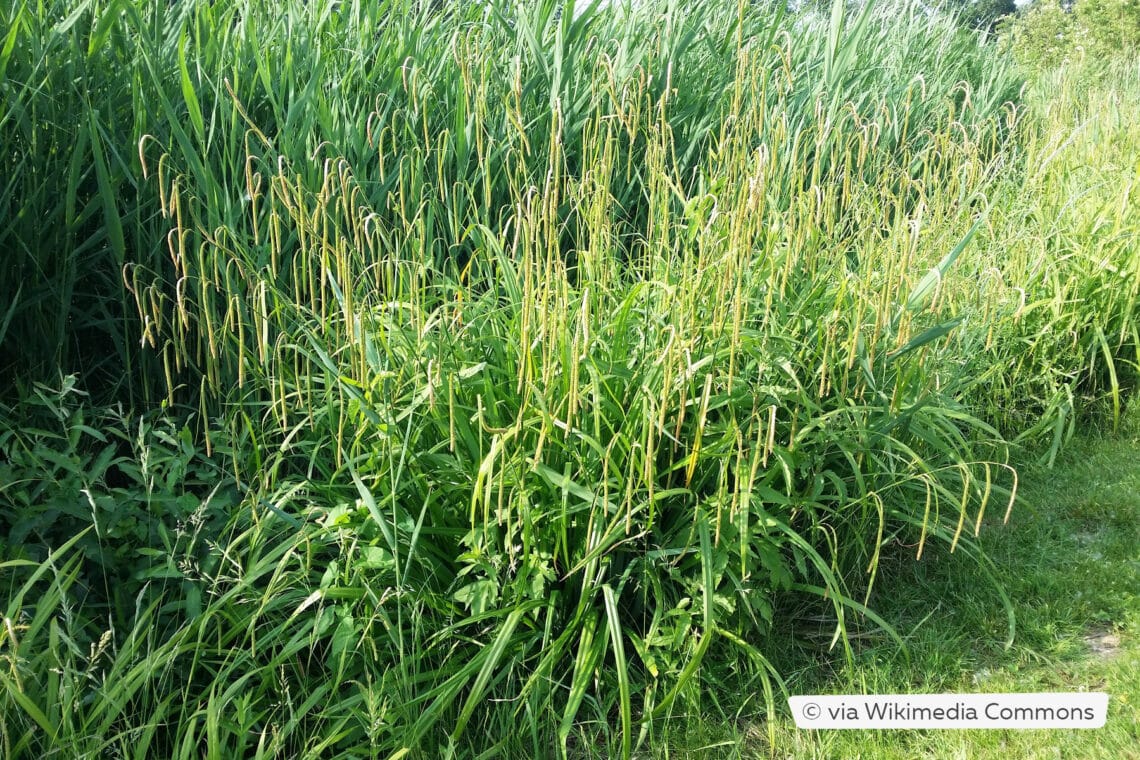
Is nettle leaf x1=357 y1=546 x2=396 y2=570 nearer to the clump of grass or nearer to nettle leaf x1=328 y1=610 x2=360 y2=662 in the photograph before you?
the clump of grass

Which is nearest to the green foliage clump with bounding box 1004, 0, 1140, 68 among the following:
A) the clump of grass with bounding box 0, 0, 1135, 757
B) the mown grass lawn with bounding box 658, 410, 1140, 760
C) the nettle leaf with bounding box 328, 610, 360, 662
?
the mown grass lawn with bounding box 658, 410, 1140, 760

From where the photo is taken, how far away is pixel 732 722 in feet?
6.59

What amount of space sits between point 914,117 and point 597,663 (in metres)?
3.85

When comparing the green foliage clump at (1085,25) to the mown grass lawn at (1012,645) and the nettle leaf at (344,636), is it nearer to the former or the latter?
the mown grass lawn at (1012,645)

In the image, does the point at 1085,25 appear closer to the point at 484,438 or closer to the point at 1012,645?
the point at 1012,645

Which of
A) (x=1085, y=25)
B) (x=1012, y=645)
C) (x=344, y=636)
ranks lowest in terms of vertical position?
(x=1085, y=25)

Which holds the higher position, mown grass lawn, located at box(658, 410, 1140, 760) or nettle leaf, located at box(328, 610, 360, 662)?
nettle leaf, located at box(328, 610, 360, 662)

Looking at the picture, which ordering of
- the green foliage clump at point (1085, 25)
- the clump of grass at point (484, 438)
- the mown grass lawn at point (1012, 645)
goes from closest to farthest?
the clump of grass at point (484, 438)
the mown grass lawn at point (1012, 645)
the green foliage clump at point (1085, 25)

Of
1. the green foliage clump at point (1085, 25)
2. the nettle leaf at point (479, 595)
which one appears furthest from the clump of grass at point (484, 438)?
the green foliage clump at point (1085, 25)

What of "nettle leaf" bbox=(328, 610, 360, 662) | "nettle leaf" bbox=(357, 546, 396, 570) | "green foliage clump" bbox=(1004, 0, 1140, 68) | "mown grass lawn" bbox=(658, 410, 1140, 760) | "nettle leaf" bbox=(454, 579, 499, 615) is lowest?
"green foliage clump" bbox=(1004, 0, 1140, 68)

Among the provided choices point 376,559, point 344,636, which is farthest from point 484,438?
point 344,636

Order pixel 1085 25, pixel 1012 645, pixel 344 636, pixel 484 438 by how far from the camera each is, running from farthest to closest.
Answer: pixel 1085 25
pixel 1012 645
pixel 484 438
pixel 344 636

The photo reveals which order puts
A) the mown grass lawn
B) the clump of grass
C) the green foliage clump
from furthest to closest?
the green foliage clump
the mown grass lawn
the clump of grass

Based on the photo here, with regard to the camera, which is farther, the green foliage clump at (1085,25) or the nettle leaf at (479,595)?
the green foliage clump at (1085,25)
